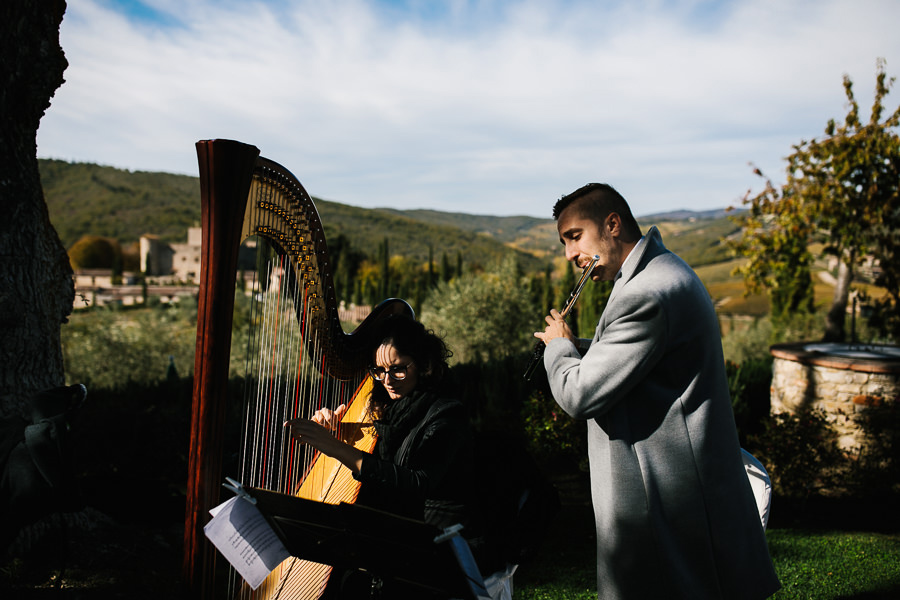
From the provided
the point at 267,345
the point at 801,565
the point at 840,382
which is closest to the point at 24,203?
the point at 267,345

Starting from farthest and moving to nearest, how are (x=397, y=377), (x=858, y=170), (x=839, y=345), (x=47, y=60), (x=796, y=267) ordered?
1. (x=796, y=267)
2. (x=858, y=170)
3. (x=839, y=345)
4. (x=47, y=60)
5. (x=397, y=377)

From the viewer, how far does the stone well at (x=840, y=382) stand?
256 inches

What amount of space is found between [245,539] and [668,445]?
1189 millimetres

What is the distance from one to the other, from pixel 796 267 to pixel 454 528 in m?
12.5

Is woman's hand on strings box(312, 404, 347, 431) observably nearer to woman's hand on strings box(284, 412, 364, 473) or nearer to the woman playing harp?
the woman playing harp

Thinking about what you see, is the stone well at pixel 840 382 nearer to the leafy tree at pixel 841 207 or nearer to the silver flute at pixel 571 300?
the leafy tree at pixel 841 207

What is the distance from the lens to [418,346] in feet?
8.61

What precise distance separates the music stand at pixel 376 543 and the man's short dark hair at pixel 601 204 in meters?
1.05

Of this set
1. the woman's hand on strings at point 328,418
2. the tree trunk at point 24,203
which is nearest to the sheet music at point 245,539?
the woman's hand on strings at point 328,418

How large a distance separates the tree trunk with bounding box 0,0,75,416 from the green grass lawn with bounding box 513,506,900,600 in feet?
10.3

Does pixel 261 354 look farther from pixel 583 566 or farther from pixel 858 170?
pixel 858 170

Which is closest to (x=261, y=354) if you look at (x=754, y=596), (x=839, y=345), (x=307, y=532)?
(x=307, y=532)

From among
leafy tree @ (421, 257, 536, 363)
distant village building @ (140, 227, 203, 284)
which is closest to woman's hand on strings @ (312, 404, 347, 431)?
leafy tree @ (421, 257, 536, 363)

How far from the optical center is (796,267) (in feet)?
40.2
